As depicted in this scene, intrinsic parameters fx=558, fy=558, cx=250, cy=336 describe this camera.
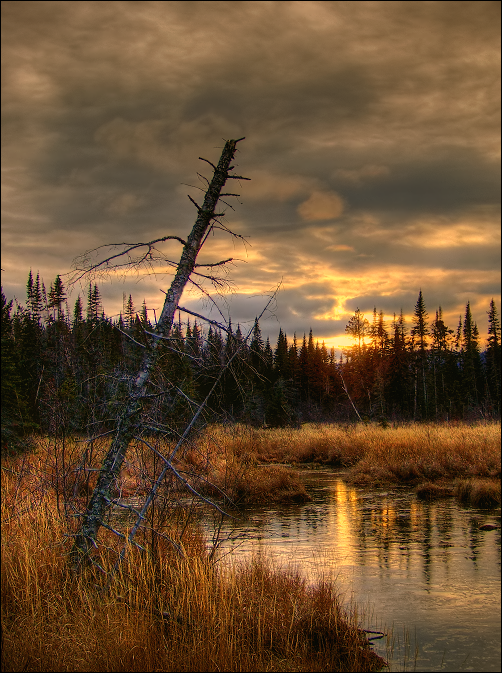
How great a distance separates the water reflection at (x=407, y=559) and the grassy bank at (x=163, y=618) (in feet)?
2.64

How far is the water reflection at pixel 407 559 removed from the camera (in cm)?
591

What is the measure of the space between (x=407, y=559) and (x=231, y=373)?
529 cm

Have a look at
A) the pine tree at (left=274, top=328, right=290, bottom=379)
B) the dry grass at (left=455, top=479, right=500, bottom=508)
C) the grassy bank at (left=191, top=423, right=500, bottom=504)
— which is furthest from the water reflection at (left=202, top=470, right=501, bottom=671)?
the pine tree at (left=274, top=328, right=290, bottom=379)

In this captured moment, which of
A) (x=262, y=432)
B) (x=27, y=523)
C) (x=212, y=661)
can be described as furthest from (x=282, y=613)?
(x=262, y=432)

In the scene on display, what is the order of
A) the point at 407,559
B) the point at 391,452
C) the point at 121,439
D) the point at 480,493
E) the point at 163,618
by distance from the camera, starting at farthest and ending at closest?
the point at 391,452
the point at 480,493
the point at 407,559
the point at 121,439
the point at 163,618

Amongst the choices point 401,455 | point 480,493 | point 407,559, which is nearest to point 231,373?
point 407,559

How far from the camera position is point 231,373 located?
6191 mm

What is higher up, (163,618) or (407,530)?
(163,618)

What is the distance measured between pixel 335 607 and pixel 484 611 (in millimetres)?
2196

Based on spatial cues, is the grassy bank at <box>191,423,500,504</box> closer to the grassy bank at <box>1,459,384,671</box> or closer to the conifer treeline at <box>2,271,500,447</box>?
the conifer treeline at <box>2,271,500,447</box>

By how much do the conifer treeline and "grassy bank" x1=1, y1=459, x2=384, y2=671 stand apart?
5.24 feet

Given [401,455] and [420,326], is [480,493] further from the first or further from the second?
[420,326]

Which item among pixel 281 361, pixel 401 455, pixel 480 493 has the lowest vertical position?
pixel 480 493

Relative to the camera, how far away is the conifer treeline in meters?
6.64
